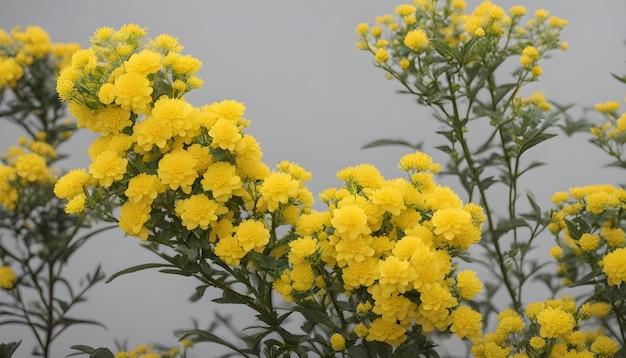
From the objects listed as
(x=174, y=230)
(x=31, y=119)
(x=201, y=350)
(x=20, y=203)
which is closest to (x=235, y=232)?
(x=174, y=230)

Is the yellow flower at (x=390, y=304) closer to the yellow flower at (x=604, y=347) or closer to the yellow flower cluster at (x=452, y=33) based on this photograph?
the yellow flower at (x=604, y=347)

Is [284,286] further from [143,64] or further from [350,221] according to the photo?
[143,64]

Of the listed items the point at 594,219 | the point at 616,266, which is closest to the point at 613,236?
the point at 594,219

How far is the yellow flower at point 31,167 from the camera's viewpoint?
1697 mm

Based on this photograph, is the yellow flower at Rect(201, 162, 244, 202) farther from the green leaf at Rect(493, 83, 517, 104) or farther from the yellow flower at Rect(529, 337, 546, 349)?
the green leaf at Rect(493, 83, 517, 104)

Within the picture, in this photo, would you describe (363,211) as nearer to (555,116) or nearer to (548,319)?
(548,319)

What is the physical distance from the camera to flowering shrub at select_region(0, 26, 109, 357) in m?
1.72

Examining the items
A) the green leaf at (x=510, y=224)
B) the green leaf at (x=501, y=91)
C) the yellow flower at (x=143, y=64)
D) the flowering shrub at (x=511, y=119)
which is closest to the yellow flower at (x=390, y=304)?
the flowering shrub at (x=511, y=119)

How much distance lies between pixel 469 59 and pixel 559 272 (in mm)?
609

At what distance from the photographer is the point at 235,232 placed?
3.56 feet

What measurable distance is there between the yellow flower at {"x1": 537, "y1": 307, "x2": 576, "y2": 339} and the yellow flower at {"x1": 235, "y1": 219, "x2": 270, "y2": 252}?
1.49 ft

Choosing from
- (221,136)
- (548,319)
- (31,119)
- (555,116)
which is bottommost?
(548,319)

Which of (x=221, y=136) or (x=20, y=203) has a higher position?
(x=20, y=203)

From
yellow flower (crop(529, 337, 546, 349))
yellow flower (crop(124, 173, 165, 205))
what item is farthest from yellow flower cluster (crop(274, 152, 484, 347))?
yellow flower (crop(124, 173, 165, 205))
